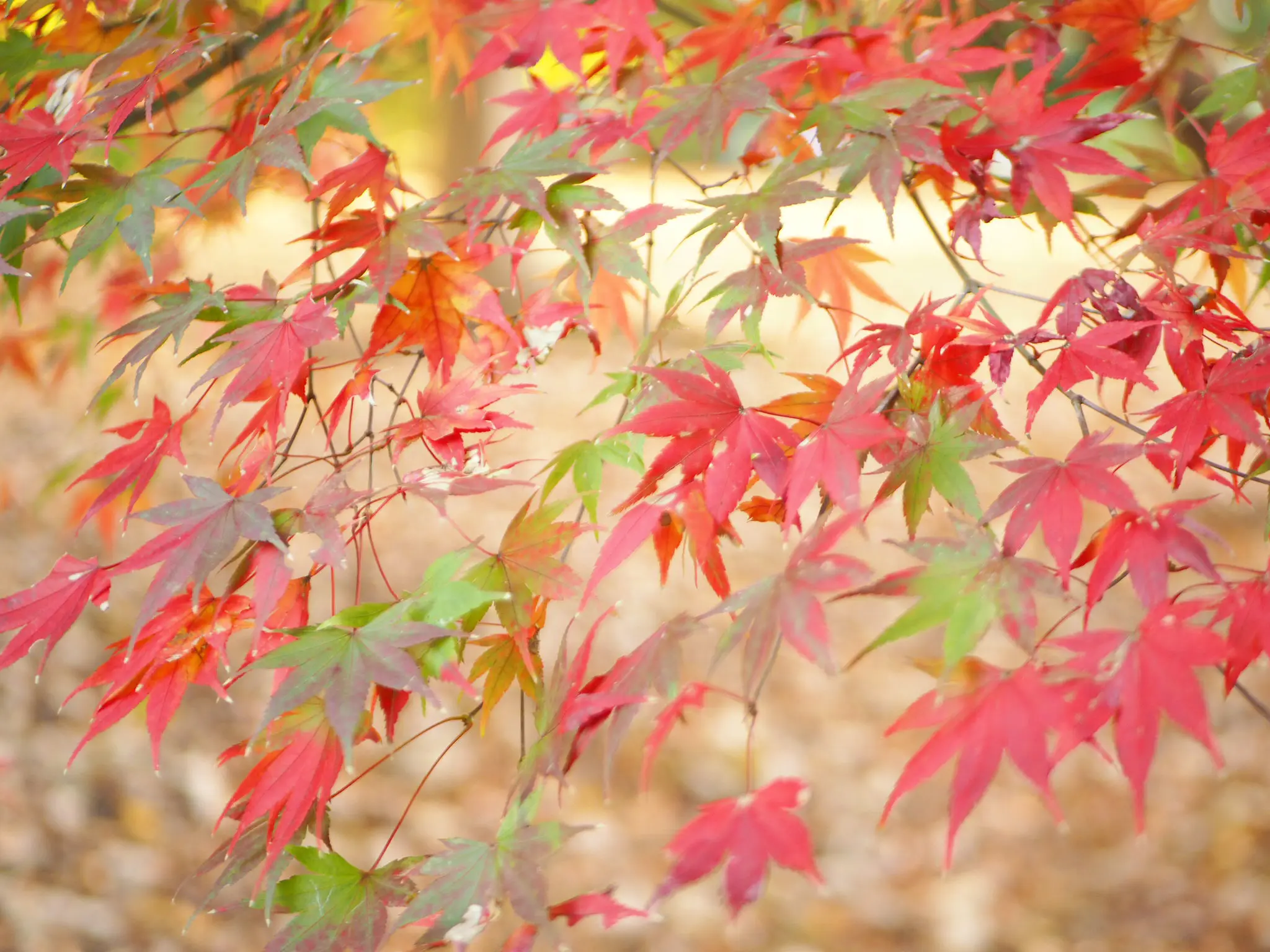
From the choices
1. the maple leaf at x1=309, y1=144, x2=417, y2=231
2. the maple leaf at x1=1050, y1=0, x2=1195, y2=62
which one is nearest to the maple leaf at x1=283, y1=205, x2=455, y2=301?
the maple leaf at x1=309, y1=144, x2=417, y2=231

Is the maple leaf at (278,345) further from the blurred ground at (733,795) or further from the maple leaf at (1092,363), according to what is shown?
the blurred ground at (733,795)

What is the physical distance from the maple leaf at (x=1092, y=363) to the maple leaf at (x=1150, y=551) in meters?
0.11

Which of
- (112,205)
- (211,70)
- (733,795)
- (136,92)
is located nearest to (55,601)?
(112,205)

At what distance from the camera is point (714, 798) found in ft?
6.86

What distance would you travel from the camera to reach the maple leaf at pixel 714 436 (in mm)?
A: 738

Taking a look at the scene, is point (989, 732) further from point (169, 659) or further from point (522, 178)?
point (169, 659)

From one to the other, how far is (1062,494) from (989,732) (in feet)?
0.65

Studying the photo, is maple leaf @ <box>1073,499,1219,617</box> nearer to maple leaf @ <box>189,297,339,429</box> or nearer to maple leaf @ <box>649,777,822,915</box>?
maple leaf @ <box>649,777,822,915</box>

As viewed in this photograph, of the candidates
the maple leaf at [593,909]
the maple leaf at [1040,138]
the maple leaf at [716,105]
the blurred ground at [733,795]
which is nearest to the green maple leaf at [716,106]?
the maple leaf at [716,105]

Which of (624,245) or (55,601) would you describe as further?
(624,245)

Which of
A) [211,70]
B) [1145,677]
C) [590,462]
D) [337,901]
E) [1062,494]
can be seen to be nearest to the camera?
[1145,677]

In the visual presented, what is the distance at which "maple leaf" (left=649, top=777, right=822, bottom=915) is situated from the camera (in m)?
0.64

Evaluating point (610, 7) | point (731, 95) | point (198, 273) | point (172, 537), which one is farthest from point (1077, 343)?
point (198, 273)

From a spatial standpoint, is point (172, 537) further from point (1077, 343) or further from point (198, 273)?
point (198, 273)
